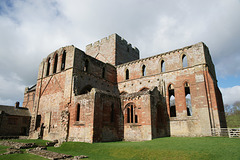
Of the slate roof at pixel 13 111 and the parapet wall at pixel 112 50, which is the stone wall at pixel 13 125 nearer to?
the slate roof at pixel 13 111

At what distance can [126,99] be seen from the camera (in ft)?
65.3

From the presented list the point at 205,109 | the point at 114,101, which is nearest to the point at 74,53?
the point at 114,101

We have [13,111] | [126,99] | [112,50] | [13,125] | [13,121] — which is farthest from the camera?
[112,50]

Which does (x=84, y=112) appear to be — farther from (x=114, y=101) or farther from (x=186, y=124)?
(x=186, y=124)

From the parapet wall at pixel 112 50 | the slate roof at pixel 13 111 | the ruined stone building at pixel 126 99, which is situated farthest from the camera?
the parapet wall at pixel 112 50

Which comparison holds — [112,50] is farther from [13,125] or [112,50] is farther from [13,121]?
[13,125]

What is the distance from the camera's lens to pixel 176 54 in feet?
76.1

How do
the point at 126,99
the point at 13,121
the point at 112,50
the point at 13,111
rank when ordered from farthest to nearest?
the point at 112,50 → the point at 13,111 → the point at 13,121 → the point at 126,99

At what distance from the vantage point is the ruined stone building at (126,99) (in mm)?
17812

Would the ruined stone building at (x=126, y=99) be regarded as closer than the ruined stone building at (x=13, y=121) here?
Yes

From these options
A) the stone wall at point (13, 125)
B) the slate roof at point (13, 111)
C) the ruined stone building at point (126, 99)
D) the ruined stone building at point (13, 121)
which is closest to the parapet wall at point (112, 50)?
the ruined stone building at point (126, 99)

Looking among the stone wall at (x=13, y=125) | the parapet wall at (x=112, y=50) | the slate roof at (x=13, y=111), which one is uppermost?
the parapet wall at (x=112, y=50)

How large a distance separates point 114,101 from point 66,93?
20.5 ft

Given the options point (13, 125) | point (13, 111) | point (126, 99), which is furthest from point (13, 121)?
point (126, 99)
